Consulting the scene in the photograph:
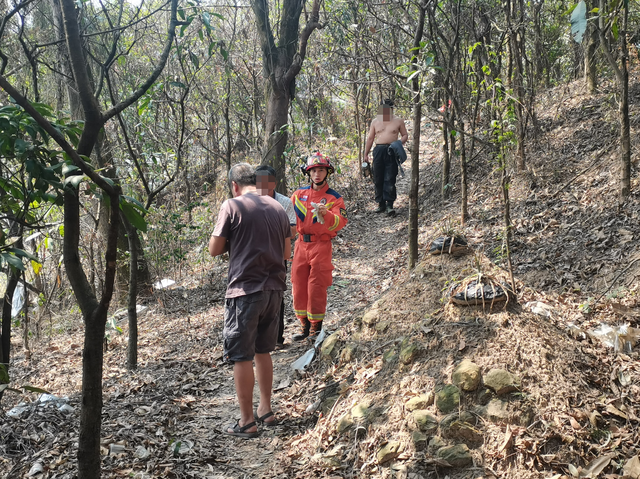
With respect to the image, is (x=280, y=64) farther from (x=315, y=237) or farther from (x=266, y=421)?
(x=266, y=421)

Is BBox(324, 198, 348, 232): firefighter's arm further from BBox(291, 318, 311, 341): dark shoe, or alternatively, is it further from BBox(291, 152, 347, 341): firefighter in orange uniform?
BBox(291, 318, 311, 341): dark shoe

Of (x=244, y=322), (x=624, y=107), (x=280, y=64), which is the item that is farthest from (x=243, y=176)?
(x=280, y=64)

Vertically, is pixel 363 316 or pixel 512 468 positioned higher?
pixel 363 316

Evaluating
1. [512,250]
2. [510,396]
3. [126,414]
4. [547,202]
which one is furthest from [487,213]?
[126,414]

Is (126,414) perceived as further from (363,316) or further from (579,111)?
(579,111)

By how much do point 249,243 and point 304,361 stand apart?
5.02 ft

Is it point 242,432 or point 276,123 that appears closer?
point 242,432

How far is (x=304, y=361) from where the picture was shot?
4383 mm

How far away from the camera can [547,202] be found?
6.18 meters

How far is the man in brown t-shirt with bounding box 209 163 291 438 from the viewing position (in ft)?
11.0

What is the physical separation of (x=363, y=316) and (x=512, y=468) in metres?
1.99

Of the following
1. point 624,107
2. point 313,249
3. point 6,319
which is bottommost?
point 6,319

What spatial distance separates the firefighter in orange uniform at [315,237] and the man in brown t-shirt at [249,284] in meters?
1.29

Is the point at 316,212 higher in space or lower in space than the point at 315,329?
higher
